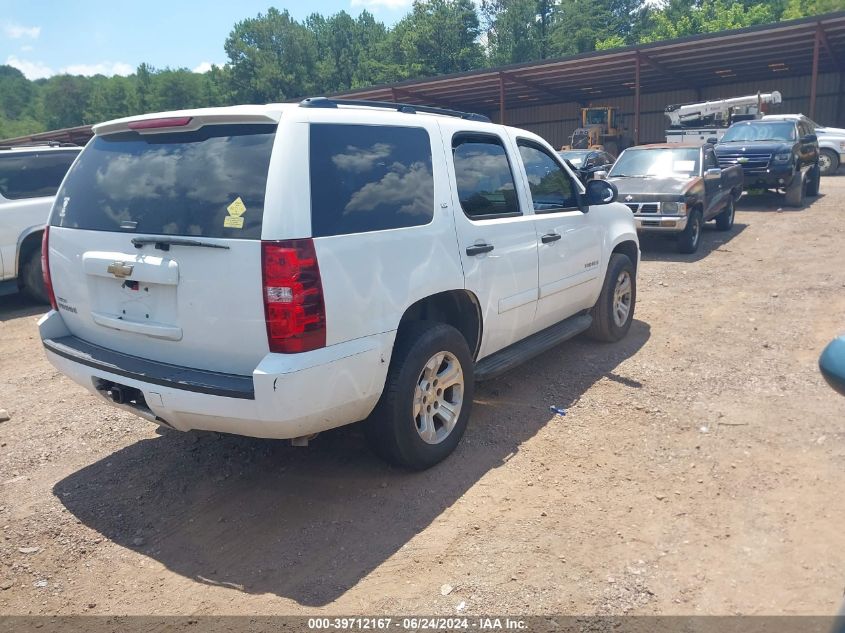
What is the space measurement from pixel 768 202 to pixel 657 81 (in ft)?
62.2

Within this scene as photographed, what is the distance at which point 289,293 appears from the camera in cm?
305

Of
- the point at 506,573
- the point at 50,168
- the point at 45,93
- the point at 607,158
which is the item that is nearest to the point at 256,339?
the point at 506,573

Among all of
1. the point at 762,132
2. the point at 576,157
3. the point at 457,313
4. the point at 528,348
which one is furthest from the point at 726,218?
the point at 457,313

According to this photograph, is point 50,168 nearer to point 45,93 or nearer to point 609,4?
point 609,4

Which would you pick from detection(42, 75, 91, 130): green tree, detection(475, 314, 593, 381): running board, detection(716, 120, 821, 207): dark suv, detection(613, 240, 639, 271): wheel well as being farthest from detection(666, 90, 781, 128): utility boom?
detection(42, 75, 91, 130): green tree

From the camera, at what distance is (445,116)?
178 inches

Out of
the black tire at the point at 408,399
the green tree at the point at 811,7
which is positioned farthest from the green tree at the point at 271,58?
the black tire at the point at 408,399

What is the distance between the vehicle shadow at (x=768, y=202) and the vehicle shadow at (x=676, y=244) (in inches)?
87.6

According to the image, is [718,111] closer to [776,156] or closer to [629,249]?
[776,156]

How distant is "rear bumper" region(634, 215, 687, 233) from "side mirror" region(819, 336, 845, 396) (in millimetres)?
9449

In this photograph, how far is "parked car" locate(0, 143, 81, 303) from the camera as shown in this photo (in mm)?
8375

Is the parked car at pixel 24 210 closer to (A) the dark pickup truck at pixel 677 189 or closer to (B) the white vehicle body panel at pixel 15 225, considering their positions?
(B) the white vehicle body panel at pixel 15 225

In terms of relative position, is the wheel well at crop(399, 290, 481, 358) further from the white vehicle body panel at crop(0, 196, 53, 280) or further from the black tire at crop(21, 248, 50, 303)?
the black tire at crop(21, 248, 50, 303)

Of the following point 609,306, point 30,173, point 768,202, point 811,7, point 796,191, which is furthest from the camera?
point 811,7
